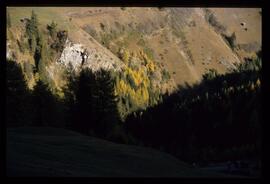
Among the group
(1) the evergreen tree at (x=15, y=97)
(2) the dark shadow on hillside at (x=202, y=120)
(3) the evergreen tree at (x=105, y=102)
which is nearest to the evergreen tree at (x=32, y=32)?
(1) the evergreen tree at (x=15, y=97)

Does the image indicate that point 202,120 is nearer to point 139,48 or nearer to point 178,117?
point 178,117

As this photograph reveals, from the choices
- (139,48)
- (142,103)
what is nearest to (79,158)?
(142,103)

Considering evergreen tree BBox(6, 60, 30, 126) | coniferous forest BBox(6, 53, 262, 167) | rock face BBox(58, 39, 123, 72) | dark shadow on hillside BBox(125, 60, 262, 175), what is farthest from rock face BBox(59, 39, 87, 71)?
dark shadow on hillside BBox(125, 60, 262, 175)

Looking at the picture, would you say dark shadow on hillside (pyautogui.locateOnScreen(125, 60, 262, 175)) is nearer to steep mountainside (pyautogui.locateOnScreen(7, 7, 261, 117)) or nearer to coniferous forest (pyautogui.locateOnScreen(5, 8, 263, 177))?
coniferous forest (pyautogui.locateOnScreen(5, 8, 263, 177))

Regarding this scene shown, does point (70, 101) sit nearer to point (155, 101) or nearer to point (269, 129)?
point (155, 101)

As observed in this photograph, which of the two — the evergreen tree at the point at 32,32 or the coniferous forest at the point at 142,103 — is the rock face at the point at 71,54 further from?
the evergreen tree at the point at 32,32
